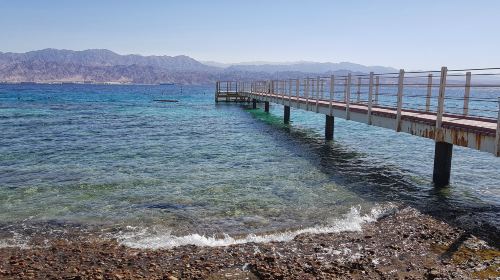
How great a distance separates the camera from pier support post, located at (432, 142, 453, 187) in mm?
12326

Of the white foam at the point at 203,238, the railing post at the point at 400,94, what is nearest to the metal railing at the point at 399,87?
the railing post at the point at 400,94

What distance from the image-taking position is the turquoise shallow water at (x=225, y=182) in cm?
1001

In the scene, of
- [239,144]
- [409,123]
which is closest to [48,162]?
[239,144]

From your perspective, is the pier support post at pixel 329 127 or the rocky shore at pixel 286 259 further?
the pier support post at pixel 329 127

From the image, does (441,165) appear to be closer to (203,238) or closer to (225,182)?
(225,182)

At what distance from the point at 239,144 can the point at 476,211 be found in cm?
1300

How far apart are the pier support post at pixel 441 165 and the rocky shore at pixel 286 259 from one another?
3.97 meters

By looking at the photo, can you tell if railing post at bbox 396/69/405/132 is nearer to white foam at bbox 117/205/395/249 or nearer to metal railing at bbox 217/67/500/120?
metal railing at bbox 217/67/500/120

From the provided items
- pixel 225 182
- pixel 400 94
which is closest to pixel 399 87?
pixel 400 94

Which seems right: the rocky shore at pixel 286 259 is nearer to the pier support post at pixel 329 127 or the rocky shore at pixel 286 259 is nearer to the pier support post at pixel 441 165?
the pier support post at pixel 441 165

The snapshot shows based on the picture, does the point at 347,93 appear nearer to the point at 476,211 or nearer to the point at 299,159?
the point at 299,159

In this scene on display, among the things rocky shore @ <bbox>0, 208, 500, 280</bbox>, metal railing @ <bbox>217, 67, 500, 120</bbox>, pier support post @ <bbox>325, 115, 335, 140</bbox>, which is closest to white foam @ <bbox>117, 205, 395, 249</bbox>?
rocky shore @ <bbox>0, 208, 500, 280</bbox>

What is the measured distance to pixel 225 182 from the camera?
44.0ft

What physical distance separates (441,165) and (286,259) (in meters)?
7.31
